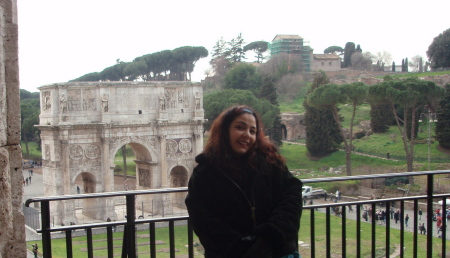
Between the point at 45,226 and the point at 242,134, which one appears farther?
the point at 45,226

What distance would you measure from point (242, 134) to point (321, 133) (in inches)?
1184

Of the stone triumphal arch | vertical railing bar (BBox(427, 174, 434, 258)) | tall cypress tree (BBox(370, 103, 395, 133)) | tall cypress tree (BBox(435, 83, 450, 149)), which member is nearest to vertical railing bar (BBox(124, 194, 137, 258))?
vertical railing bar (BBox(427, 174, 434, 258))

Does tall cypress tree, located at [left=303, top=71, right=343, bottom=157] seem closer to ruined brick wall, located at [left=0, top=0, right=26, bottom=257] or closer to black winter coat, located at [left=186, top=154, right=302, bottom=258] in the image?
black winter coat, located at [left=186, top=154, right=302, bottom=258]

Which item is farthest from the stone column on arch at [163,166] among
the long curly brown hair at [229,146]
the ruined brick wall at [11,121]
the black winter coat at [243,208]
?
the ruined brick wall at [11,121]

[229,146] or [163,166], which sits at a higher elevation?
[229,146]

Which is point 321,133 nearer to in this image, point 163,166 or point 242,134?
point 163,166

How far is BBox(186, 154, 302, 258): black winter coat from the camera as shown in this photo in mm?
2490

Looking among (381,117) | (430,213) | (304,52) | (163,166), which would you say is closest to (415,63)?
(304,52)

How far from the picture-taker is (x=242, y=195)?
261cm

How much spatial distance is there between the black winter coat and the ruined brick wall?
0.77 metres

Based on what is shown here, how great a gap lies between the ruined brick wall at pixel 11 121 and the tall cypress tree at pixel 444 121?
29.0 metres

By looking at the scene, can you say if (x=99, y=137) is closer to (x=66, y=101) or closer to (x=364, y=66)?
(x=66, y=101)

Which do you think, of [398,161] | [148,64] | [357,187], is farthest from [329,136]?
[148,64]

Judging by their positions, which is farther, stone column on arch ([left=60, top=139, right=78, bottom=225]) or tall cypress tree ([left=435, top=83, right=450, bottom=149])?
tall cypress tree ([left=435, top=83, right=450, bottom=149])
